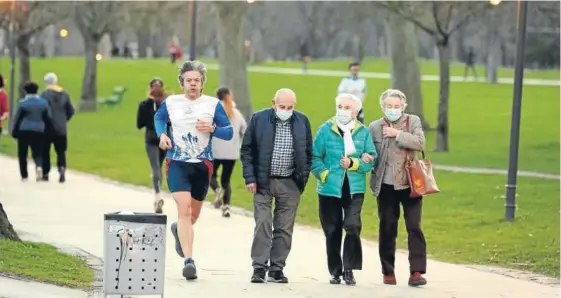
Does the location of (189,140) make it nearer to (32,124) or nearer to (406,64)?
(32,124)

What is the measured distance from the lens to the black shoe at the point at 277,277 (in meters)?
11.9

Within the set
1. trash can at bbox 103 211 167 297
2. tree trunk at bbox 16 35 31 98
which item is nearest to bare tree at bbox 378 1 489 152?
tree trunk at bbox 16 35 31 98

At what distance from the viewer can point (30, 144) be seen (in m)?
22.6

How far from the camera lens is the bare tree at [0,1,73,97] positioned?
43625 millimetres

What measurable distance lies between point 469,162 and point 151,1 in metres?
23.4

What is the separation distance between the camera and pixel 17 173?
2436 cm

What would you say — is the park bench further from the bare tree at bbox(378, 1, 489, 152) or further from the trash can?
the trash can

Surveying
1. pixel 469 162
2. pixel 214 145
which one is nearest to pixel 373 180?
pixel 214 145

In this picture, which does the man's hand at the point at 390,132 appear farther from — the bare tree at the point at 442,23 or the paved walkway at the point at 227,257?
the bare tree at the point at 442,23

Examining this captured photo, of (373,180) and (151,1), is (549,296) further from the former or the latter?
(151,1)

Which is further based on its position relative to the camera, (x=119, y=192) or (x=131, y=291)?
(x=119, y=192)

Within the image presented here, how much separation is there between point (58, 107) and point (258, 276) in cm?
1148

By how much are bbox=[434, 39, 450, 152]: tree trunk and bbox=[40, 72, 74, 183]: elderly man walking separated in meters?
11.3

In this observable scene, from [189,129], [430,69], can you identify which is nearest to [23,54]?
[189,129]
